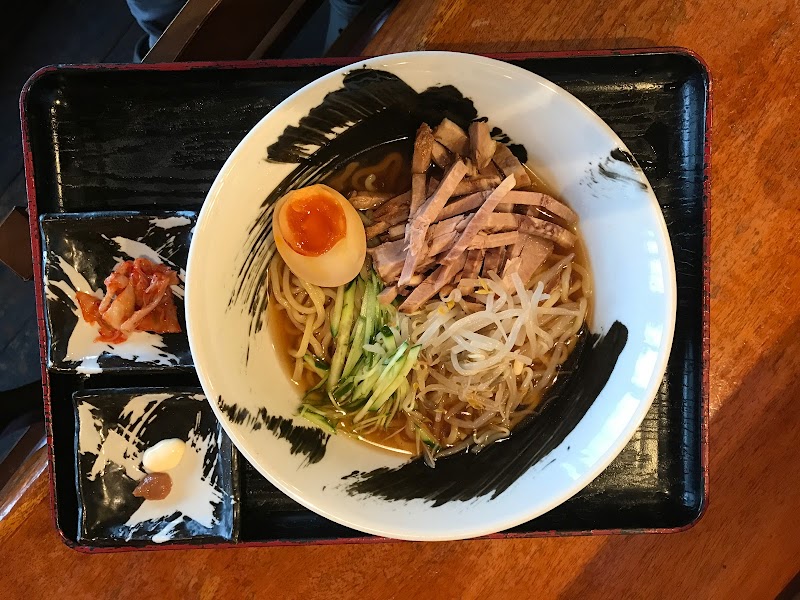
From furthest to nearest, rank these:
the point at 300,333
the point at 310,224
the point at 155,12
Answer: the point at 155,12 → the point at 300,333 → the point at 310,224

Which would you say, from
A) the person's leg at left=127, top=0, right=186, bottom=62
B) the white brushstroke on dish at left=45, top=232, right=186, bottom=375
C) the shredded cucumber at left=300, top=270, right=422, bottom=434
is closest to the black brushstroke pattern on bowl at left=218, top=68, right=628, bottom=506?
the shredded cucumber at left=300, top=270, right=422, bottom=434

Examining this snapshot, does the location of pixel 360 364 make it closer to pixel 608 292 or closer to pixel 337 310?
pixel 337 310

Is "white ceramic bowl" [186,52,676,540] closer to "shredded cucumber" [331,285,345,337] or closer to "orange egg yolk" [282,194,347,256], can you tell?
"orange egg yolk" [282,194,347,256]

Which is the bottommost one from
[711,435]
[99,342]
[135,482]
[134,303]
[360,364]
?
[135,482]

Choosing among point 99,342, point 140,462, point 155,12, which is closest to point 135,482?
point 140,462

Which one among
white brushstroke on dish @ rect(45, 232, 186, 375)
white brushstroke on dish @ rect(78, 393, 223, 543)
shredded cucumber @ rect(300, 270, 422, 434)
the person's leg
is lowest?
white brushstroke on dish @ rect(78, 393, 223, 543)

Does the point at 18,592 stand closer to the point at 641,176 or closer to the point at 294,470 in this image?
the point at 294,470

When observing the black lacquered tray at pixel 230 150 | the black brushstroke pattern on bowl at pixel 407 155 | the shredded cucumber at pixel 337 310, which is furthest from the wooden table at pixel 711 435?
the shredded cucumber at pixel 337 310
